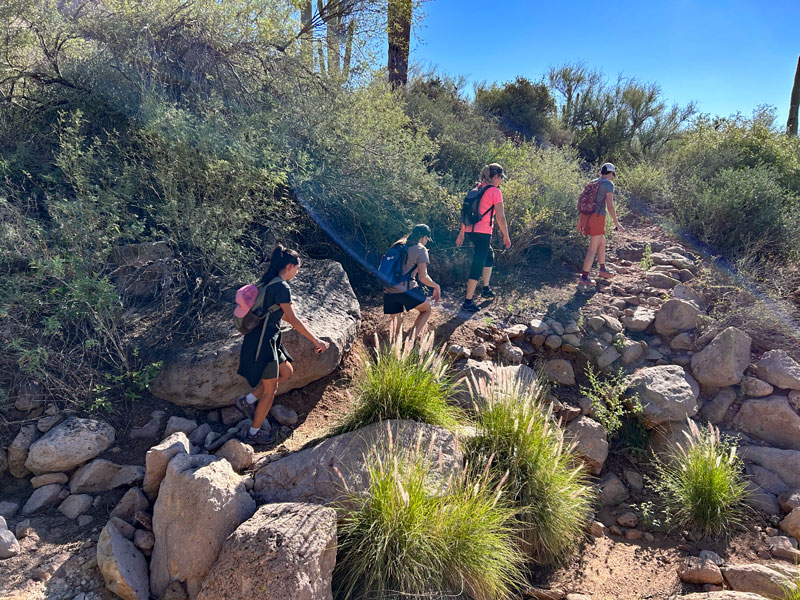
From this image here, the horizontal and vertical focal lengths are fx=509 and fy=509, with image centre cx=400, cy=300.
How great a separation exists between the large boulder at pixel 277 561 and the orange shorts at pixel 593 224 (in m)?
5.72

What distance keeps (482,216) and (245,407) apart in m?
3.58

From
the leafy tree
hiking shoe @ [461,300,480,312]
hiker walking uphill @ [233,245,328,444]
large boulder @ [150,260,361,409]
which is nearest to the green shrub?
hiking shoe @ [461,300,480,312]

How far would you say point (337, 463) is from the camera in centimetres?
374

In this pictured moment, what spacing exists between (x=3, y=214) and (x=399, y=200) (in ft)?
14.8

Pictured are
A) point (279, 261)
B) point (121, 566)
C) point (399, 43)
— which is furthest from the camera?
point (399, 43)

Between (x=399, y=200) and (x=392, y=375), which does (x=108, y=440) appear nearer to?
(x=392, y=375)

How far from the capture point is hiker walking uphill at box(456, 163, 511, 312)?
620 centimetres

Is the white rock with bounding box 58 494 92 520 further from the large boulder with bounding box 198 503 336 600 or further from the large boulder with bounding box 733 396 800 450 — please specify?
the large boulder with bounding box 733 396 800 450

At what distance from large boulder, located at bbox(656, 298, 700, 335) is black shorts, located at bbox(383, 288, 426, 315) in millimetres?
3378

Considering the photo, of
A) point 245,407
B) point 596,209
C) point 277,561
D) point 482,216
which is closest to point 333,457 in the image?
point 277,561

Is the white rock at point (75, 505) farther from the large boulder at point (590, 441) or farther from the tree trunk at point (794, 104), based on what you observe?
the tree trunk at point (794, 104)

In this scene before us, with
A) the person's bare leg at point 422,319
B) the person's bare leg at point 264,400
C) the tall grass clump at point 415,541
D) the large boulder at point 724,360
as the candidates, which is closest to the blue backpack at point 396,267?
the person's bare leg at point 422,319

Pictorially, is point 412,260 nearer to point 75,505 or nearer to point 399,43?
point 75,505

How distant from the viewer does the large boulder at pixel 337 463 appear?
361 cm
